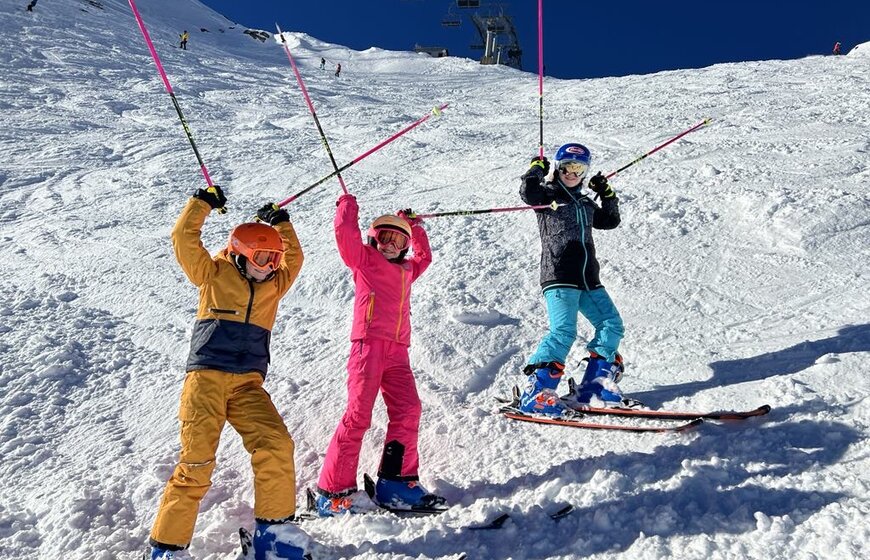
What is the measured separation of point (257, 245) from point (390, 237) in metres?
0.87

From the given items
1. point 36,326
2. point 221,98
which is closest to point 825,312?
point 36,326

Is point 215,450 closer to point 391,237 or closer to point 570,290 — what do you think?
point 391,237

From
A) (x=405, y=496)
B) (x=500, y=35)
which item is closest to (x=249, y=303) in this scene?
(x=405, y=496)

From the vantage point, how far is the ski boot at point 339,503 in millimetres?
3410

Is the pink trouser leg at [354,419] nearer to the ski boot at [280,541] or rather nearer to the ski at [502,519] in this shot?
the ski boot at [280,541]

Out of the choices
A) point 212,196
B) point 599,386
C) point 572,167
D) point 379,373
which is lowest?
point 599,386

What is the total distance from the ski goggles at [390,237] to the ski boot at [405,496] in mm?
1368

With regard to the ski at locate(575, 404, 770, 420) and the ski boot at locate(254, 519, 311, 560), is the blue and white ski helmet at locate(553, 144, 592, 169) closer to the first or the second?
the ski at locate(575, 404, 770, 420)

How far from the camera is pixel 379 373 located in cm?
373

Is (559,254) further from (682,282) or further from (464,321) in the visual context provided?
(682,282)

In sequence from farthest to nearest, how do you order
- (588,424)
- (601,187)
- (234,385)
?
1. (601,187)
2. (588,424)
3. (234,385)

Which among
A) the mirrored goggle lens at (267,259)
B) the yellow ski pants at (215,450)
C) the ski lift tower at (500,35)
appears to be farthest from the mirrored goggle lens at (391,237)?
the ski lift tower at (500,35)

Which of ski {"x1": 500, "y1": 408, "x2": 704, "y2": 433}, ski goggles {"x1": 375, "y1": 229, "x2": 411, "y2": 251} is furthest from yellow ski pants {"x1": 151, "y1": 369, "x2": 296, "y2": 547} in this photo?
ski {"x1": 500, "y1": 408, "x2": 704, "y2": 433}

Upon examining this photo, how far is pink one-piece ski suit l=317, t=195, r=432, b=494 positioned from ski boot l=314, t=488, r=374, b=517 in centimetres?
3
